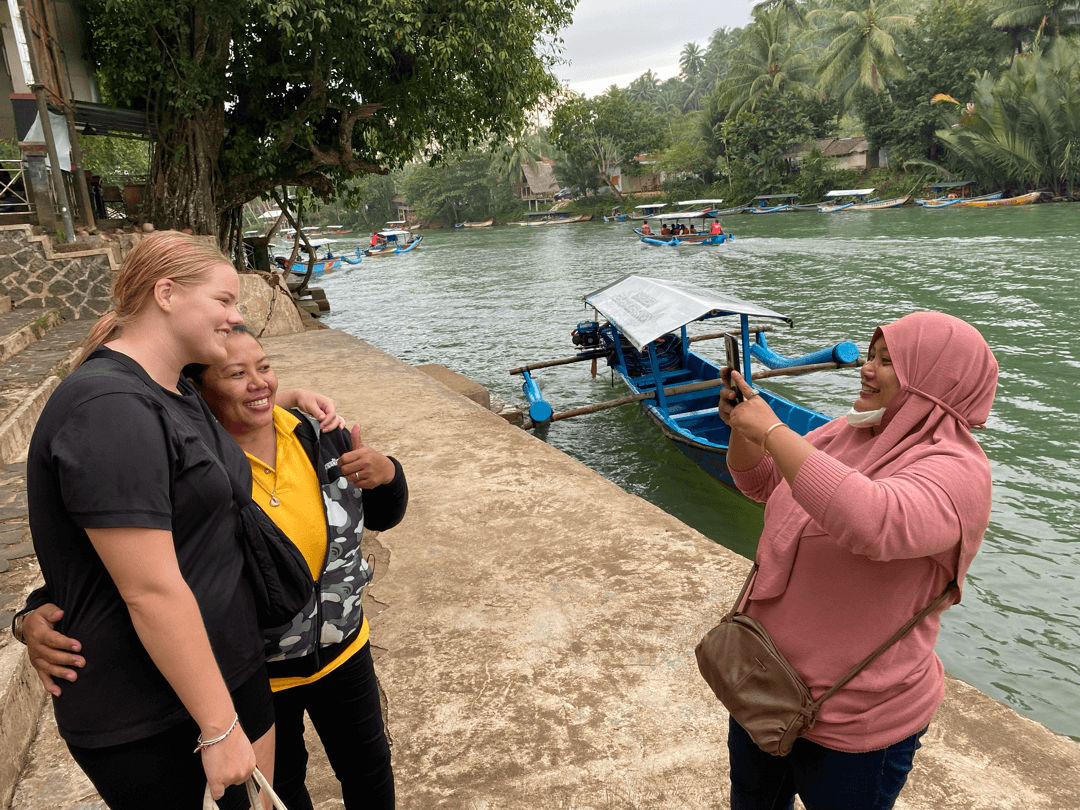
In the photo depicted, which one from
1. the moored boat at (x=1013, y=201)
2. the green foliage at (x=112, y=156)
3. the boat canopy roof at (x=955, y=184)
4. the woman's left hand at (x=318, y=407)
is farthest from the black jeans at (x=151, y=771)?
the boat canopy roof at (x=955, y=184)

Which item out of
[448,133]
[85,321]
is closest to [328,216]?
[448,133]

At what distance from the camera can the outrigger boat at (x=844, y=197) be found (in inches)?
1582

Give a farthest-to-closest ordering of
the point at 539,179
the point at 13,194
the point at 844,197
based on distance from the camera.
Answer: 1. the point at 539,179
2. the point at 844,197
3. the point at 13,194

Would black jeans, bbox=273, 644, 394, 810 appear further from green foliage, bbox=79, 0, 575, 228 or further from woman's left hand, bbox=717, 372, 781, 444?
green foliage, bbox=79, 0, 575, 228

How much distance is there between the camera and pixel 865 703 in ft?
4.91

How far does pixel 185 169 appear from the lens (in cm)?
1371

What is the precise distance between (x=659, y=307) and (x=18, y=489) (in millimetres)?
6620

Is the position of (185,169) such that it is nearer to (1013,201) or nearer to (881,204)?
(1013,201)

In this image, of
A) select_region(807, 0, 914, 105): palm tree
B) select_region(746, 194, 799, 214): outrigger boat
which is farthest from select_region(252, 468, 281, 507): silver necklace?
select_region(807, 0, 914, 105): palm tree

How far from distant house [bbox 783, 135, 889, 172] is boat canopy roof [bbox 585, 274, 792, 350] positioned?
135 feet

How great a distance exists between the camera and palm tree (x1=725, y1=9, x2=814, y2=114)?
46938 mm

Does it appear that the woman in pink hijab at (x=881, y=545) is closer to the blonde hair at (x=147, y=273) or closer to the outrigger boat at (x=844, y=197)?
the blonde hair at (x=147, y=273)

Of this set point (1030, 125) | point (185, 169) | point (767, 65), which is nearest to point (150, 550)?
point (185, 169)

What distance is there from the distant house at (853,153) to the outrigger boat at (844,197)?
295 cm
